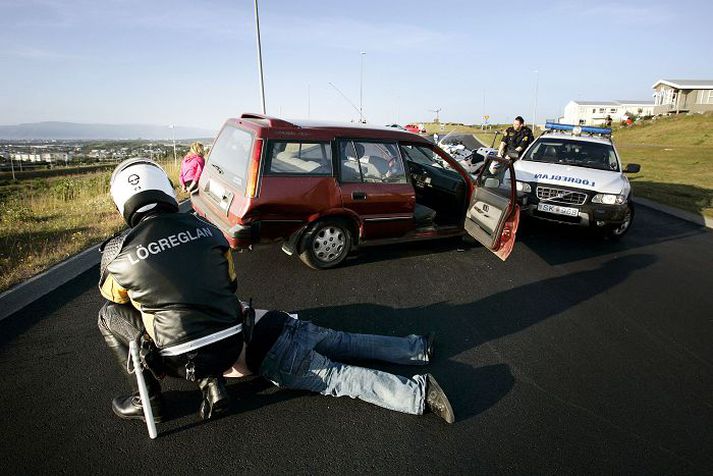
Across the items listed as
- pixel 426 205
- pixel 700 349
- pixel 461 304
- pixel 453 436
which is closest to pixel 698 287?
pixel 700 349

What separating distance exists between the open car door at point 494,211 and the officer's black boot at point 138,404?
405 cm

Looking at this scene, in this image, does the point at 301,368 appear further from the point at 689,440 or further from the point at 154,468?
the point at 689,440

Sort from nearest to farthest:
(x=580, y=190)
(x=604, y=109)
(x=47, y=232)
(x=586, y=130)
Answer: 1. (x=47, y=232)
2. (x=580, y=190)
3. (x=586, y=130)
4. (x=604, y=109)

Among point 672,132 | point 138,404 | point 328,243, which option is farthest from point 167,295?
point 672,132

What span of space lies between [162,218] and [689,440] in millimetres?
3471

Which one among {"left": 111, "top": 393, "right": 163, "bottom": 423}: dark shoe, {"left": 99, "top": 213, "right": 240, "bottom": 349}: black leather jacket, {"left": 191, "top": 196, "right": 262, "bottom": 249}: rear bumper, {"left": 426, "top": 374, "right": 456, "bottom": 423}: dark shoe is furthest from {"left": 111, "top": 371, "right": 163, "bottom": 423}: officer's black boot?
{"left": 191, "top": 196, "right": 262, "bottom": 249}: rear bumper

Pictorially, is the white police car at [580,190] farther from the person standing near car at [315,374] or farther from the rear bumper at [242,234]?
the person standing near car at [315,374]

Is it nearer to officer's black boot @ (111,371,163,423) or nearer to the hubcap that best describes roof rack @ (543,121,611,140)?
the hubcap

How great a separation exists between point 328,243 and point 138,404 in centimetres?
303

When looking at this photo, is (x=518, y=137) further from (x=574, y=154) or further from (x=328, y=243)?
(x=328, y=243)

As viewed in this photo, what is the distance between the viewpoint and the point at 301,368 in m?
2.83

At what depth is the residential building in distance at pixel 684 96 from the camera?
49094 millimetres

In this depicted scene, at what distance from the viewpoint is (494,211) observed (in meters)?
5.56

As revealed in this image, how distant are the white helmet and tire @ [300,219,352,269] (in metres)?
2.47
